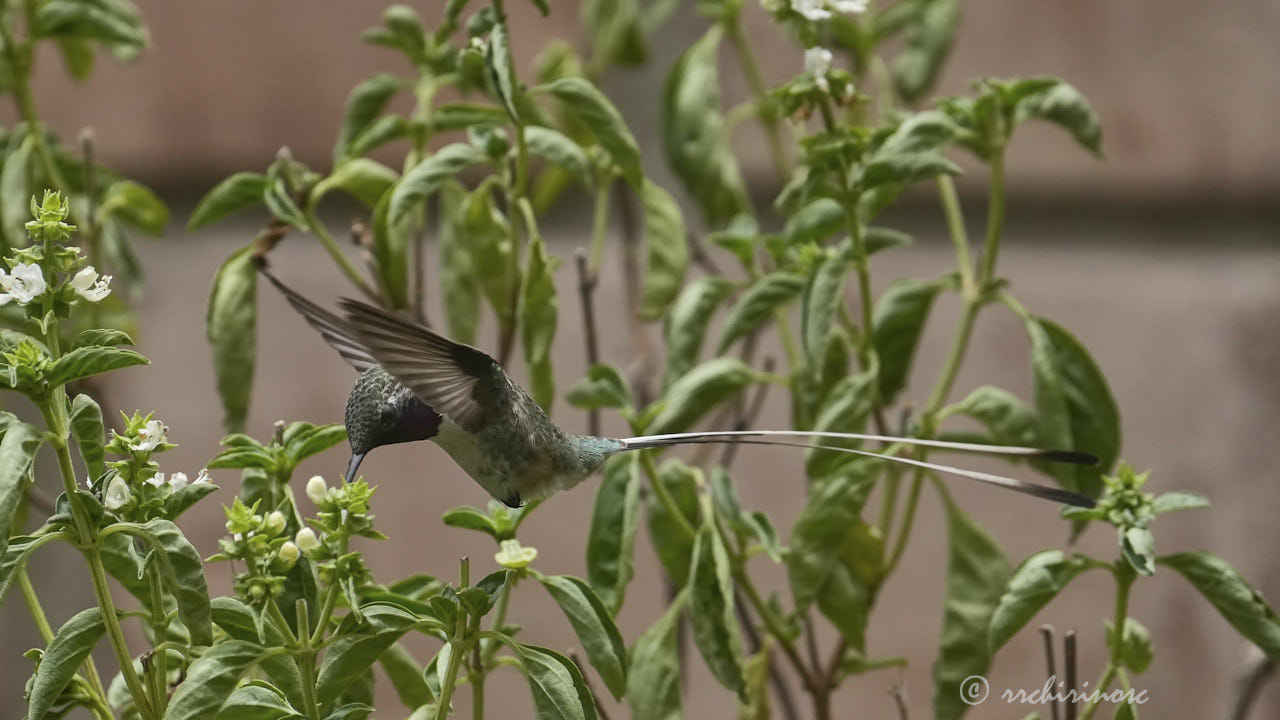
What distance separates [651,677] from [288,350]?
626 mm

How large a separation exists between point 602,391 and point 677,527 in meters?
0.09

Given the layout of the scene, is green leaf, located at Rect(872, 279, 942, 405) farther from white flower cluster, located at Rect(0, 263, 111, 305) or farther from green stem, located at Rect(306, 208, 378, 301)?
white flower cluster, located at Rect(0, 263, 111, 305)

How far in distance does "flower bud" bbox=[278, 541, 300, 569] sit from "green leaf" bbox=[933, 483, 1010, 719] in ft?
1.12

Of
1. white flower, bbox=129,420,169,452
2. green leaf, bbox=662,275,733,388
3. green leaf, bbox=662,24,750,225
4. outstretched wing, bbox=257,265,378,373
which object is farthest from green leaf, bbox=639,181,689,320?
white flower, bbox=129,420,169,452

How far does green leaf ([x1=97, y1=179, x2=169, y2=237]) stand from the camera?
776 millimetres

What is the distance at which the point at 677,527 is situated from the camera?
0.64 m

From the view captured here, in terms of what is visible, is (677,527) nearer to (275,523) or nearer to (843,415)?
(843,415)

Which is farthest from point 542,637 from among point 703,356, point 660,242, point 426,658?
point 660,242

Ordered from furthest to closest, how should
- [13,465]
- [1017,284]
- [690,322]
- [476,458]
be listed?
[1017,284] < [690,322] < [476,458] < [13,465]

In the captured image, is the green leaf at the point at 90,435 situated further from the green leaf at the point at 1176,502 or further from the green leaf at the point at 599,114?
the green leaf at the point at 1176,502

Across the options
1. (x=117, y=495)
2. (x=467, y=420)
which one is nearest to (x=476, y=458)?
(x=467, y=420)

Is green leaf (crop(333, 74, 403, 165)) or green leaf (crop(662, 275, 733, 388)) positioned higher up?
green leaf (crop(333, 74, 403, 165))

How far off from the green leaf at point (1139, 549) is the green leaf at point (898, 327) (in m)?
0.20

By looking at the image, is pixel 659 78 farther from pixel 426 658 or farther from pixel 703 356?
pixel 426 658
